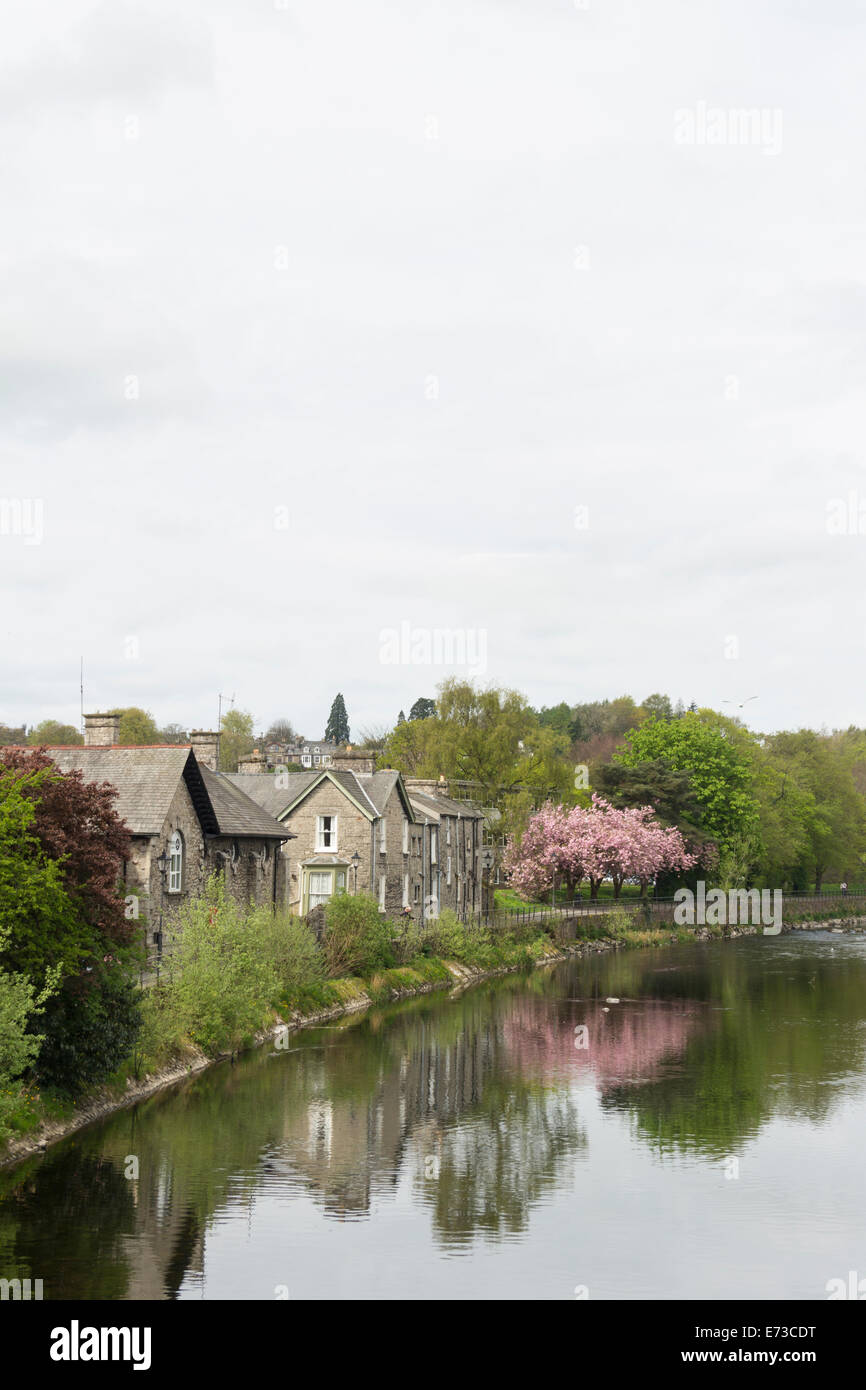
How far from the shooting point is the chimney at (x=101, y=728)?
49.5m

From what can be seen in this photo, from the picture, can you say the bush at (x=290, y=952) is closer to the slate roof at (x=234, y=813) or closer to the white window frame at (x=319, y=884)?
the slate roof at (x=234, y=813)

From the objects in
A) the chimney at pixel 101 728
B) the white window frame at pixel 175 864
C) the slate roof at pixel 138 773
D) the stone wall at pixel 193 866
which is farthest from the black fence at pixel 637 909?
the slate roof at pixel 138 773

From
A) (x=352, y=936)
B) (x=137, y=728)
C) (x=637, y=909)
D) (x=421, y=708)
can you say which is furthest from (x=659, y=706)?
(x=352, y=936)

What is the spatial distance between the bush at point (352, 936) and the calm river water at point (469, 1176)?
22.1 ft

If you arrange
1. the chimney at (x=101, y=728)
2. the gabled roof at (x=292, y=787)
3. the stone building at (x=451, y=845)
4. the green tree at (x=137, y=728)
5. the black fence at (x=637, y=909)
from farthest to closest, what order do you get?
the green tree at (x=137, y=728)
the black fence at (x=637, y=909)
the stone building at (x=451, y=845)
the gabled roof at (x=292, y=787)
the chimney at (x=101, y=728)

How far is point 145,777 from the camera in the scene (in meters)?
44.2

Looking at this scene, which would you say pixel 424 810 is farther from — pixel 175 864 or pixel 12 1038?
pixel 12 1038

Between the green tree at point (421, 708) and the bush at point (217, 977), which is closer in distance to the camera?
the bush at point (217, 977)

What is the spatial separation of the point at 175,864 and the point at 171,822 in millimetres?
1750

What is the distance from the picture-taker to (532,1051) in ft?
143

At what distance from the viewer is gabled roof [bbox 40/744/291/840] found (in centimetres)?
4284

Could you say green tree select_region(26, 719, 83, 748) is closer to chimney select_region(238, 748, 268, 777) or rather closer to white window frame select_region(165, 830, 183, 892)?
chimney select_region(238, 748, 268, 777)

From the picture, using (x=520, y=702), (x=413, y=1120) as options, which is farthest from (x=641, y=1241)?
(x=520, y=702)
